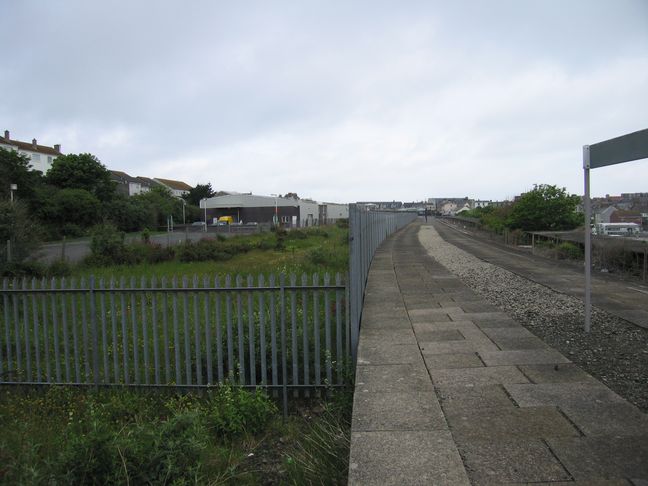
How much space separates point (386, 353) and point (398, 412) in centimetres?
139

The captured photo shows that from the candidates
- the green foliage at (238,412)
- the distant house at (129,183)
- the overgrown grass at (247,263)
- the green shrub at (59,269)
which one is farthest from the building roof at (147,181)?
the green foliage at (238,412)

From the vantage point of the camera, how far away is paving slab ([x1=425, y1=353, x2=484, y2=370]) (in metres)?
4.41

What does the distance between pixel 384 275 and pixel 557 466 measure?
340 inches

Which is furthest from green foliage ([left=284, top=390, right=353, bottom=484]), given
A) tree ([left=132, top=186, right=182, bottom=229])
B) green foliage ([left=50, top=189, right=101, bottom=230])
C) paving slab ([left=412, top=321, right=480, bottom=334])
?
tree ([left=132, top=186, right=182, bottom=229])

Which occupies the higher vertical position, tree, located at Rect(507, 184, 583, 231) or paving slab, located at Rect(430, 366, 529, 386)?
tree, located at Rect(507, 184, 583, 231)

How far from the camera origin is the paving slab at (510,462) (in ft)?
8.42

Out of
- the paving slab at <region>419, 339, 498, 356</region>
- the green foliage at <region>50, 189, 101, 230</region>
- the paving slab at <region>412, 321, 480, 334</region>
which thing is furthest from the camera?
the green foliage at <region>50, 189, 101, 230</region>

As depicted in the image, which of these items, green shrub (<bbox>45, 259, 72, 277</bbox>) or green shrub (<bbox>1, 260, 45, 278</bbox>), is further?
green shrub (<bbox>45, 259, 72, 277</bbox>)

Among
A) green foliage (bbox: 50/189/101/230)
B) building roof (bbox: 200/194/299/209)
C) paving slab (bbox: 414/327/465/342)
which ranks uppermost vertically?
building roof (bbox: 200/194/299/209)

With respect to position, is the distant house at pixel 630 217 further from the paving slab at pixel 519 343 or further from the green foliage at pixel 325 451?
the green foliage at pixel 325 451

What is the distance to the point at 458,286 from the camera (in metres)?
9.34

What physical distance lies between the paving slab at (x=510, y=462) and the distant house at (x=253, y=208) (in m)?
71.7

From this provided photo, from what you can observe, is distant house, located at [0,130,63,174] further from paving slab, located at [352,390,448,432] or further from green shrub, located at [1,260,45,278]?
paving slab, located at [352,390,448,432]

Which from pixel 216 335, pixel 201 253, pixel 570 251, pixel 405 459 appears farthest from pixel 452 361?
pixel 201 253
